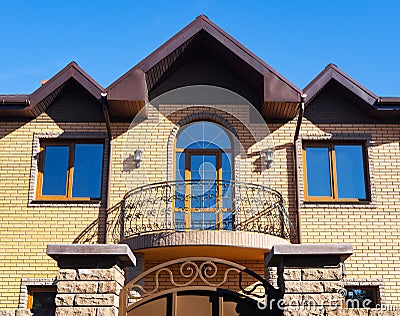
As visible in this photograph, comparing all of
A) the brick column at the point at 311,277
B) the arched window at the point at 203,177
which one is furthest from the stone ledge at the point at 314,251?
the arched window at the point at 203,177

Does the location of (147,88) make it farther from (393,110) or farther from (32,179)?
(393,110)

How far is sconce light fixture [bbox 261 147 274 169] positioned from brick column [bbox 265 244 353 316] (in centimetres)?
553

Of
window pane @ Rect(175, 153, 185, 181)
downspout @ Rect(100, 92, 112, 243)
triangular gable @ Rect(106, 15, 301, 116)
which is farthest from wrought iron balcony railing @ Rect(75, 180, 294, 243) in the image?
triangular gable @ Rect(106, 15, 301, 116)

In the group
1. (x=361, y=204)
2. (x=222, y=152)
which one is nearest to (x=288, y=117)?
(x=222, y=152)

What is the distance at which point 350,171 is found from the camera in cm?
1109

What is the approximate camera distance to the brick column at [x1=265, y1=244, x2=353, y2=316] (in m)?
5.35

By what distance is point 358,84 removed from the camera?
36.4 feet

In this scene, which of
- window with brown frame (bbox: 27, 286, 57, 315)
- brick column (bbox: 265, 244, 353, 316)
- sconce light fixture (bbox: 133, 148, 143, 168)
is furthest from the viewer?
sconce light fixture (bbox: 133, 148, 143, 168)

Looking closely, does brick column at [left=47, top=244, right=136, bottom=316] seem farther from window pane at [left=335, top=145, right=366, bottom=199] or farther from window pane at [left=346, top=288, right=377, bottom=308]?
window pane at [left=335, top=145, right=366, bottom=199]

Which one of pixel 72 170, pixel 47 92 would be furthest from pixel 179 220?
pixel 47 92

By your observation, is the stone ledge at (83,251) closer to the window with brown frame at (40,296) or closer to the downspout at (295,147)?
the window with brown frame at (40,296)

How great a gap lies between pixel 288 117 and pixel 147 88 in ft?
9.25

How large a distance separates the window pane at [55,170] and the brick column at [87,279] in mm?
5569

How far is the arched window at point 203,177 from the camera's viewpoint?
10484 millimetres
